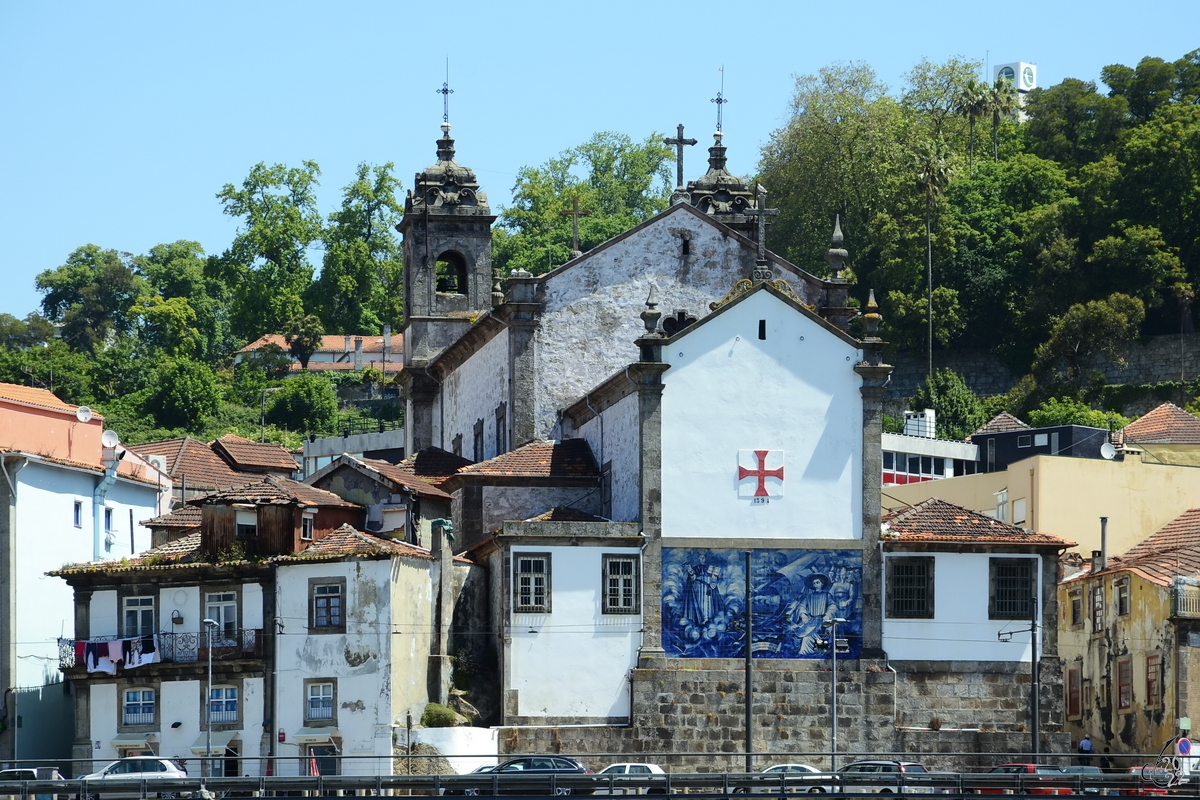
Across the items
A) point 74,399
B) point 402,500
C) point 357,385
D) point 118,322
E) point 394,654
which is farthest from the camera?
point 118,322

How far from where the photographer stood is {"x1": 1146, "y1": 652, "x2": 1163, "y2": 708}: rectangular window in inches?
2409

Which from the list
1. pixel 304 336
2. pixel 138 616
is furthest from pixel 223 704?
pixel 304 336

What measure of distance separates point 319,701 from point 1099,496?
3216 centimetres

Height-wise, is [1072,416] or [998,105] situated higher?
[998,105]

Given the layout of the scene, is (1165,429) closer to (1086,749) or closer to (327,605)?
(1086,749)

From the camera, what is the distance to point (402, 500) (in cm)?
6400

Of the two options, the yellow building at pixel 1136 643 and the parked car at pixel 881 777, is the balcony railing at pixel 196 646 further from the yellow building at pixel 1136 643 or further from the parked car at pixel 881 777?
the yellow building at pixel 1136 643

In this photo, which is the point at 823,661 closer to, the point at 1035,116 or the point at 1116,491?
the point at 1116,491

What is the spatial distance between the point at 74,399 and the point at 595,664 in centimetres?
7242

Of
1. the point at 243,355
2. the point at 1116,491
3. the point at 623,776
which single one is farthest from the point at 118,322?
the point at 623,776

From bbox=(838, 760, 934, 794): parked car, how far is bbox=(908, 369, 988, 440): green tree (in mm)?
51964

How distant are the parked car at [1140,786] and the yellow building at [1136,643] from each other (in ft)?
29.3

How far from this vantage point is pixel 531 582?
57.2 m

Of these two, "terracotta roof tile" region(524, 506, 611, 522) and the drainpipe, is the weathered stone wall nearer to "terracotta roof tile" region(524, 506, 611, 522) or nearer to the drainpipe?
"terracotta roof tile" region(524, 506, 611, 522)
